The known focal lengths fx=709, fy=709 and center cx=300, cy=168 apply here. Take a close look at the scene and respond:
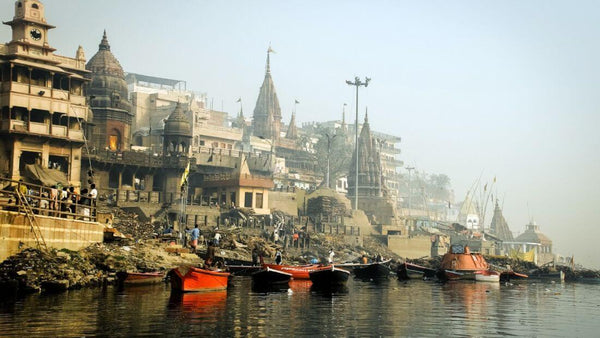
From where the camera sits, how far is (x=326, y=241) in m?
69.9

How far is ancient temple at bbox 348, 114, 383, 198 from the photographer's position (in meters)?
100

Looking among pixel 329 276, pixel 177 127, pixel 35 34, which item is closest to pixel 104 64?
pixel 177 127

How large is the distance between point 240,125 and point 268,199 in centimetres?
6173

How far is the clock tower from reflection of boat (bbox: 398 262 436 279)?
30495 millimetres

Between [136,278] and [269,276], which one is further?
[269,276]

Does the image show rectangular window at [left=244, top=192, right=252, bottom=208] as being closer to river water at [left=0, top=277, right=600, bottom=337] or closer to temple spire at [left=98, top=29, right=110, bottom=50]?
temple spire at [left=98, top=29, right=110, bottom=50]

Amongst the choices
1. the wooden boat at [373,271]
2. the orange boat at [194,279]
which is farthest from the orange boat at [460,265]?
the orange boat at [194,279]

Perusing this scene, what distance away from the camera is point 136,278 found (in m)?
31.8

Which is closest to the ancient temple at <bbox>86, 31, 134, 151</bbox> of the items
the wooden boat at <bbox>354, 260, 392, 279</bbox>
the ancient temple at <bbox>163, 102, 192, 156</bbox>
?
the ancient temple at <bbox>163, 102, 192, 156</bbox>

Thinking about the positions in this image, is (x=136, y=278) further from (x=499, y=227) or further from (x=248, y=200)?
(x=499, y=227)

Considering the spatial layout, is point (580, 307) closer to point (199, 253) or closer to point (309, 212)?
point (199, 253)

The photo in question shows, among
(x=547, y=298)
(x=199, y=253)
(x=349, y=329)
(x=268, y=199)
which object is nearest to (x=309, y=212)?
(x=268, y=199)

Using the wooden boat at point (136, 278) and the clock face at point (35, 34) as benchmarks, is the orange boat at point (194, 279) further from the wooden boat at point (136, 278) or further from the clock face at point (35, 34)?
the clock face at point (35, 34)

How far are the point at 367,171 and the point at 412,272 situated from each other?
→ 48440 millimetres
